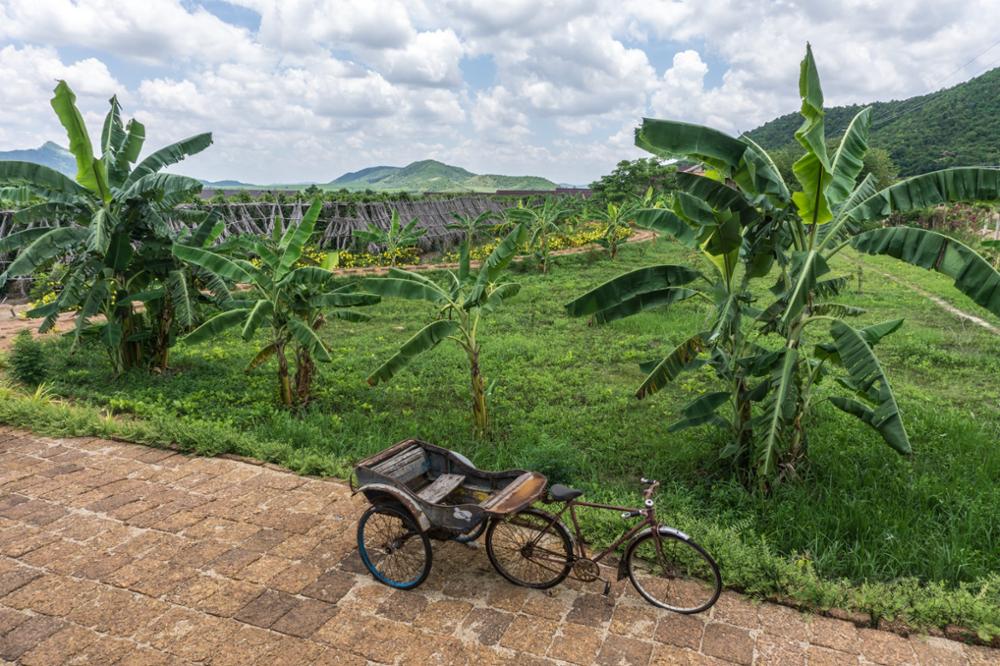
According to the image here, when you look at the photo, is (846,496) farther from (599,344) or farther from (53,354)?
(53,354)

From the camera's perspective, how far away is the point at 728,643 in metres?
3.46

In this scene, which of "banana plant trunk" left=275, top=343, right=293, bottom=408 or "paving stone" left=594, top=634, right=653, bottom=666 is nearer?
"paving stone" left=594, top=634, right=653, bottom=666

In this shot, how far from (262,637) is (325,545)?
3.14 feet

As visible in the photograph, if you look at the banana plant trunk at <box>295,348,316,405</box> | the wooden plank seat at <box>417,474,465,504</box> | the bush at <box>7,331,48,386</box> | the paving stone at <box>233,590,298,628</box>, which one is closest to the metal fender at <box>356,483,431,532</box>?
the wooden plank seat at <box>417,474,465,504</box>

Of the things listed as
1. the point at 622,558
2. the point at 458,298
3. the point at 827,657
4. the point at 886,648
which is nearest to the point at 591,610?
the point at 622,558

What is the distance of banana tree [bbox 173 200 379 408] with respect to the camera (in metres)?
7.09

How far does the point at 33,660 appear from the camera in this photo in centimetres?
337

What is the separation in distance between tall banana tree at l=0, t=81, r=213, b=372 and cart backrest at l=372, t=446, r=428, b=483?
4.93 metres

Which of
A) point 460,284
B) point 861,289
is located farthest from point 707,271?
point 460,284

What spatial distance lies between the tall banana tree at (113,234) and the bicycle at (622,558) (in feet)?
19.6

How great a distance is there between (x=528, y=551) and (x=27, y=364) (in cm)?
787

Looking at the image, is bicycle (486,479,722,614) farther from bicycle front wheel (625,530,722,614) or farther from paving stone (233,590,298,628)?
paving stone (233,590,298,628)

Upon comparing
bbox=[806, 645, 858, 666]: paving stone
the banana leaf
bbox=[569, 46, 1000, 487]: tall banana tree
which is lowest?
bbox=[806, 645, 858, 666]: paving stone

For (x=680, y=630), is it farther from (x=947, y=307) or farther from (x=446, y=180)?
(x=446, y=180)
